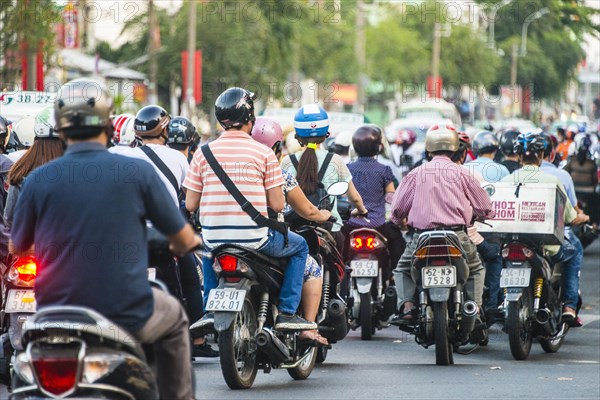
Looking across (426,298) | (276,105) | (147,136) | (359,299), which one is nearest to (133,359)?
(147,136)

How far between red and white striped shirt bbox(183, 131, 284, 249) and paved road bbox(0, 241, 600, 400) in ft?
3.16

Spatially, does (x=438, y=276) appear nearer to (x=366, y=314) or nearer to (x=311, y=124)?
(x=311, y=124)

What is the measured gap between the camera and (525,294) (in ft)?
36.8

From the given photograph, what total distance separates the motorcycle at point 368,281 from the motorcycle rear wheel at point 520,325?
1.59 meters

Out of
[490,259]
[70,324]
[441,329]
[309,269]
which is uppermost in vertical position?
[70,324]

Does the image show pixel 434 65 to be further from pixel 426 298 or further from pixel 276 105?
pixel 426 298

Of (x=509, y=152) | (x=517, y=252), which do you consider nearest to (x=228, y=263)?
(x=517, y=252)

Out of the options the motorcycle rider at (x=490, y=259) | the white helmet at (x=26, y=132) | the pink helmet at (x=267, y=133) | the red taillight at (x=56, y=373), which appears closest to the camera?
the red taillight at (x=56, y=373)

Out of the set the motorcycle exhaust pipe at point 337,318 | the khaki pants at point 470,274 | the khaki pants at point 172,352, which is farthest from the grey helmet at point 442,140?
the khaki pants at point 172,352

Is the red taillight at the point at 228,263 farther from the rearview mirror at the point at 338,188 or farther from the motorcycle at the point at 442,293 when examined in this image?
the motorcycle at the point at 442,293

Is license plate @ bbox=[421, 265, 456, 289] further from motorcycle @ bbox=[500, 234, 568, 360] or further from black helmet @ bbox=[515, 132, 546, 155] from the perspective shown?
black helmet @ bbox=[515, 132, 546, 155]

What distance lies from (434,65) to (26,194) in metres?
73.2

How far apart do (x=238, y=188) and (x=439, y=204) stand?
208 centimetres

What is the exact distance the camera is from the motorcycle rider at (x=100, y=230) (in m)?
5.47
